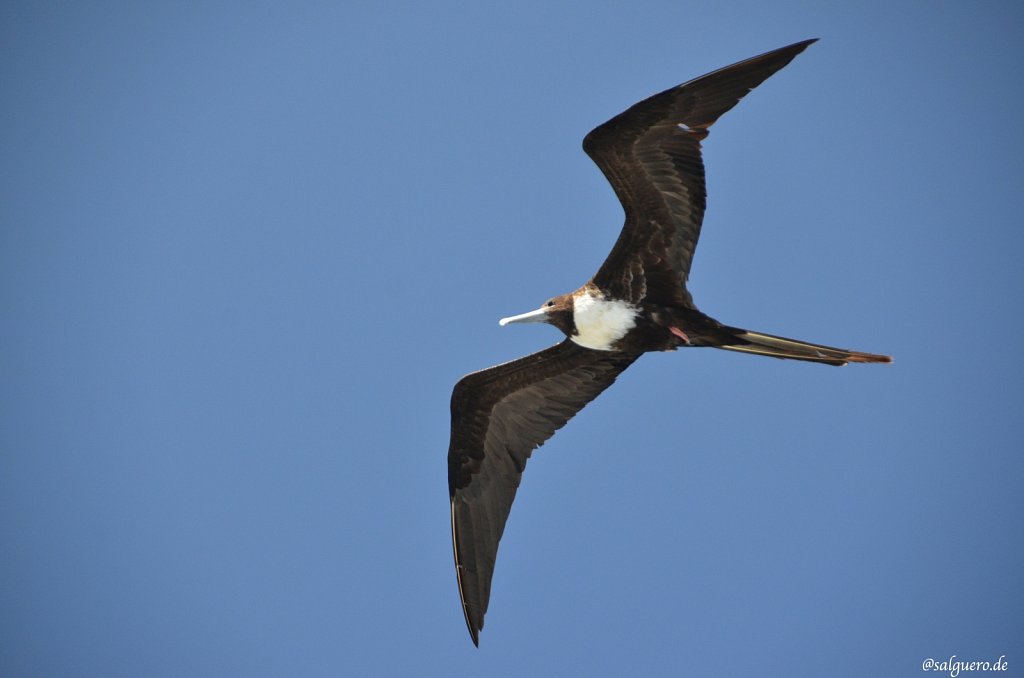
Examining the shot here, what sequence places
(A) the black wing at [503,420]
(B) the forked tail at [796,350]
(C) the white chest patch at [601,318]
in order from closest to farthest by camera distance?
1. (B) the forked tail at [796,350]
2. (C) the white chest patch at [601,318]
3. (A) the black wing at [503,420]

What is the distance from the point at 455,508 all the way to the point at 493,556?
402 mm

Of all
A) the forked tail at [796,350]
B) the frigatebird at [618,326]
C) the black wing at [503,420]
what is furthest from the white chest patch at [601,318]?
the forked tail at [796,350]

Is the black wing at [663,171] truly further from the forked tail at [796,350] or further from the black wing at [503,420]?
the black wing at [503,420]

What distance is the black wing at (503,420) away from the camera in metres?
6.31

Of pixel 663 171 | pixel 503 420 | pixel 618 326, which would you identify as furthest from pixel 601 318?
pixel 503 420

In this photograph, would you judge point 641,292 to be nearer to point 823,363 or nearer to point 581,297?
point 581,297

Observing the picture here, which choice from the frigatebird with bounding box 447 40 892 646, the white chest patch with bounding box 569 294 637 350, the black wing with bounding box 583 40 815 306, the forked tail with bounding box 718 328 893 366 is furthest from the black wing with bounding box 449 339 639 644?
the forked tail with bounding box 718 328 893 366

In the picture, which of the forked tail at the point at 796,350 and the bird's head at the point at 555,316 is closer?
the forked tail at the point at 796,350

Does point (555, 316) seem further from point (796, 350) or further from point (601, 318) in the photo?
point (796, 350)

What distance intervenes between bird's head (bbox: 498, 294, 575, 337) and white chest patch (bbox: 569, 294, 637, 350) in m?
0.04

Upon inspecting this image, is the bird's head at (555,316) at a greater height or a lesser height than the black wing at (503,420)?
greater

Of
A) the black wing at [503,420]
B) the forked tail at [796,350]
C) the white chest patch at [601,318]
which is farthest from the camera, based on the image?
the black wing at [503,420]

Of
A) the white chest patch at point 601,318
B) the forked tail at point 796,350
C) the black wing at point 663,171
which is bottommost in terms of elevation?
the forked tail at point 796,350

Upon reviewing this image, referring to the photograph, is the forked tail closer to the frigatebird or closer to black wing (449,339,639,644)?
the frigatebird
